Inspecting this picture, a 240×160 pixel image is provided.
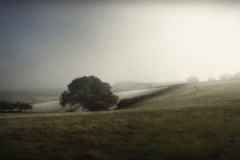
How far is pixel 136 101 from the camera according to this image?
58094 millimetres

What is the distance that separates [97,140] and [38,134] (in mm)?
6733

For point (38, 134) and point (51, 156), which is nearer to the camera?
point (51, 156)

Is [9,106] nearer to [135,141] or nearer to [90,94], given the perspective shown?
[90,94]

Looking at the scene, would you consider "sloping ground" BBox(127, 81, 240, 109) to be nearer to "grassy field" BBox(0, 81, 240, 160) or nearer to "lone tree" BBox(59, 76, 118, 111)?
"lone tree" BBox(59, 76, 118, 111)

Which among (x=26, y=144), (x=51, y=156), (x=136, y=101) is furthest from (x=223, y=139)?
(x=136, y=101)

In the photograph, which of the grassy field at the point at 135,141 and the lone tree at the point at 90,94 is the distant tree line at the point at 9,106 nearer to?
the lone tree at the point at 90,94

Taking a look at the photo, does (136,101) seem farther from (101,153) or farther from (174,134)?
(101,153)

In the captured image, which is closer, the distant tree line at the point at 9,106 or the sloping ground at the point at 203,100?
the sloping ground at the point at 203,100

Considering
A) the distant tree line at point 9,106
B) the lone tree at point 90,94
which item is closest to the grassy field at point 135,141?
the lone tree at point 90,94

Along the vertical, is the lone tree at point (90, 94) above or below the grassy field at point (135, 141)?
above

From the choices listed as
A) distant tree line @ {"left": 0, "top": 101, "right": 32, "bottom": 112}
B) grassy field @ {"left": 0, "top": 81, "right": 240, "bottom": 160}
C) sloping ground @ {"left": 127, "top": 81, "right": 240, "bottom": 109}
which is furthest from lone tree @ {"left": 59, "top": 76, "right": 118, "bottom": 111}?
grassy field @ {"left": 0, "top": 81, "right": 240, "bottom": 160}

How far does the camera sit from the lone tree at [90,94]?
50.1 meters

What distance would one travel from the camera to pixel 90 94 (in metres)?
51.1

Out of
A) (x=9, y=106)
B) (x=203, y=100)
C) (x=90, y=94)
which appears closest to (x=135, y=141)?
(x=203, y=100)
